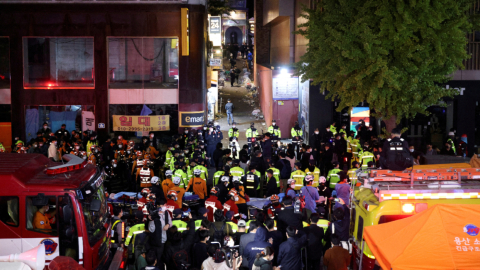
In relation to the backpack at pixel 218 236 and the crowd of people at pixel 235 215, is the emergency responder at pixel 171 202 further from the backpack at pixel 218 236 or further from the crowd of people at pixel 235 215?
the backpack at pixel 218 236

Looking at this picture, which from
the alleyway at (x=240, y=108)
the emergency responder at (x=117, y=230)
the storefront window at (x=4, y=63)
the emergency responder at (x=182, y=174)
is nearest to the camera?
the emergency responder at (x=117, y=230)

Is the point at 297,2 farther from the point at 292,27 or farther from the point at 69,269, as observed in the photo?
the point at 69,269

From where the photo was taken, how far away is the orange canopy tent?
7.02 metres

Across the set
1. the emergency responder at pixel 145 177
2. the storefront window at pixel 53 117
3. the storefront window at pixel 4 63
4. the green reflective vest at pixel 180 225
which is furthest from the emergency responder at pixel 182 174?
the storefront window at pixel 4 63

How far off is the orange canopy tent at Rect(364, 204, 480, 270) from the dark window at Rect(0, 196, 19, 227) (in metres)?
6.07

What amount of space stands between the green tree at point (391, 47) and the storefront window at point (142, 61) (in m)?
13.2

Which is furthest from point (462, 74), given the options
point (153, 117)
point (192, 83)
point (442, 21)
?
point (153, 117)

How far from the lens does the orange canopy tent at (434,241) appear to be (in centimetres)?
702

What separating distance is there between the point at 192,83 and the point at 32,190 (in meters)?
17.8

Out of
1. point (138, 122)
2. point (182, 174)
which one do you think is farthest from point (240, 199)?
point (138, 122)

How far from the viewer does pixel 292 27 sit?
32.3 metres

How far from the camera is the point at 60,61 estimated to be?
28984 millimetres

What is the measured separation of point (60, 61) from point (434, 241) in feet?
85.1

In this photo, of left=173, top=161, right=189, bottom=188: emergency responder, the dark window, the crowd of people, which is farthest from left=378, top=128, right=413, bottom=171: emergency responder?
the dark window
